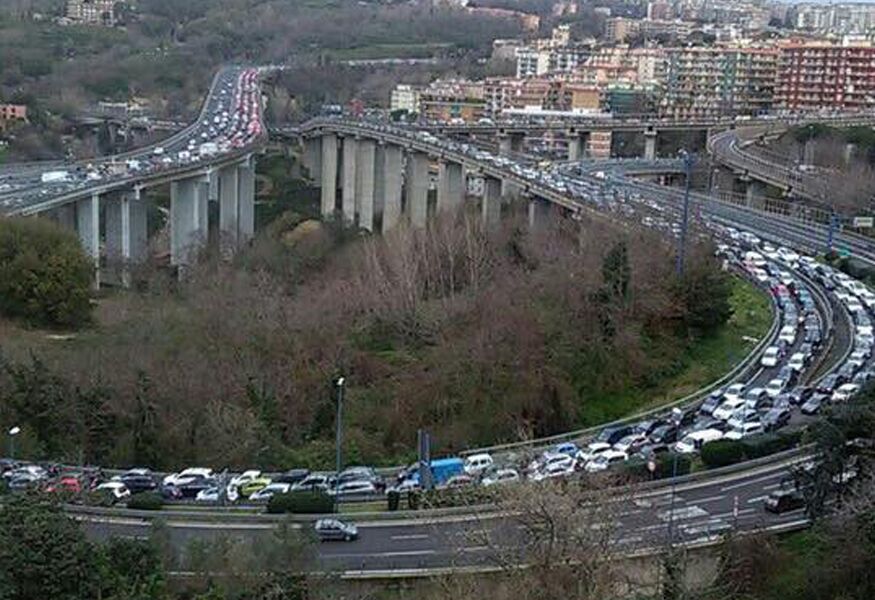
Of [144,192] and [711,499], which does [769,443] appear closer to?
[711,499]

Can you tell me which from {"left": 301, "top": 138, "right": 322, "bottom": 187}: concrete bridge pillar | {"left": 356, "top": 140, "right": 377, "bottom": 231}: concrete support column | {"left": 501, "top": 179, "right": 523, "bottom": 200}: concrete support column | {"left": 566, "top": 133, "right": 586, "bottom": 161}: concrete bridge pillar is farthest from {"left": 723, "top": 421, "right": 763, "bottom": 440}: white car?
{"left": 301, "top": 138, "right": 322, "bottom": 187}: concrete bridge pillar

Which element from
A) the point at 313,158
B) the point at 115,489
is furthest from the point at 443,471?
the point at 313,158

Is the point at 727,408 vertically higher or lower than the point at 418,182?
higher

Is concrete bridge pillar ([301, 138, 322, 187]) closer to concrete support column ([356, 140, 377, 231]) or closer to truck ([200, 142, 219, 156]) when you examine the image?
concrete support column ([356, 140, 377, 231])

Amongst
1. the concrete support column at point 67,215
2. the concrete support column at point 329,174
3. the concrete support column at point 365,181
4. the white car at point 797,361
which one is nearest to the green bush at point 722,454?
the white car at point 797,361

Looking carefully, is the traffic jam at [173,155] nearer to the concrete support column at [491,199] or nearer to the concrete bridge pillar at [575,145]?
the concrete support column at [491,199]

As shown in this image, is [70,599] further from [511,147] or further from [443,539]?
[511,147]
